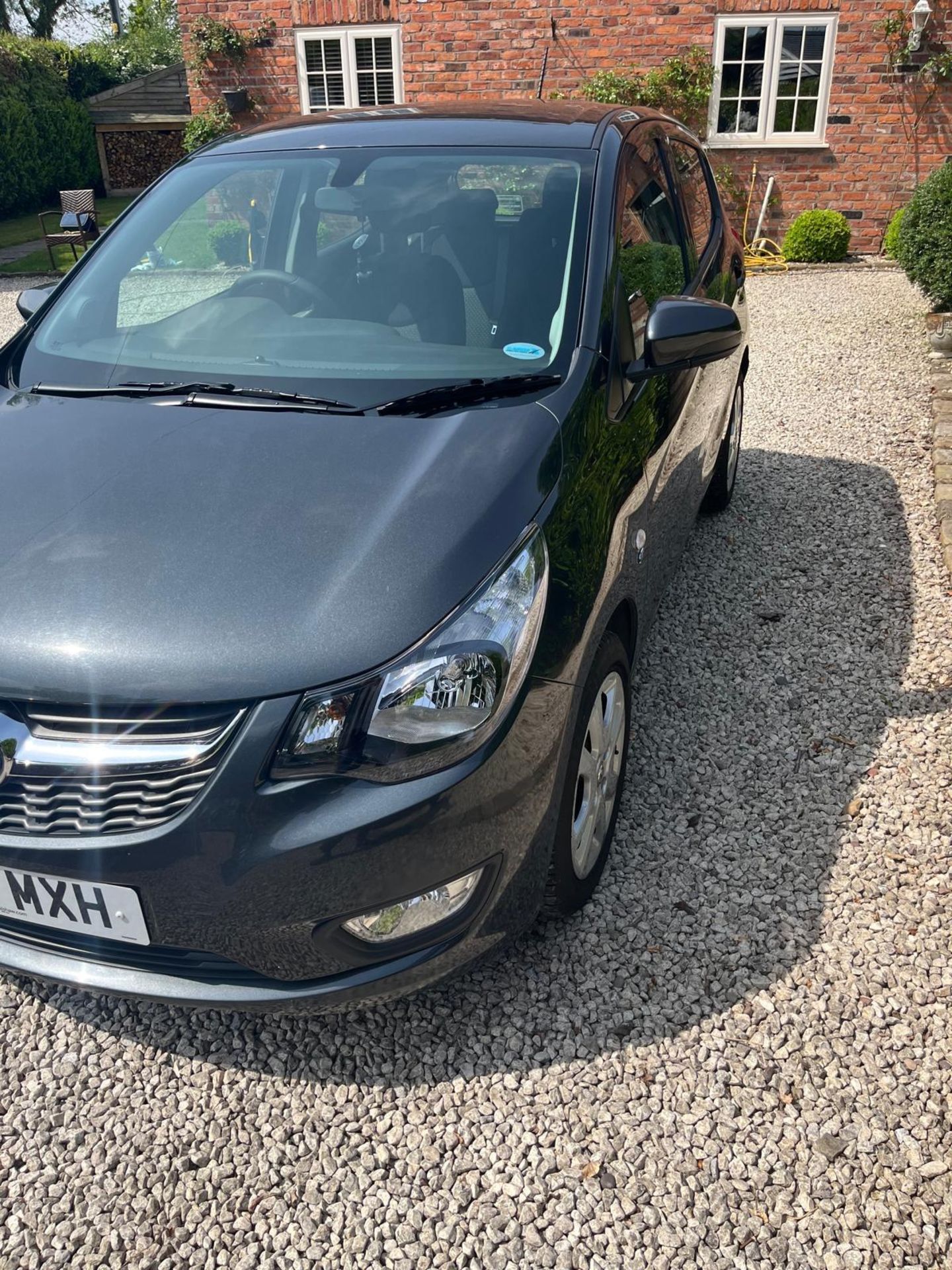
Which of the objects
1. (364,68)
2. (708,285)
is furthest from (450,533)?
(364,68)

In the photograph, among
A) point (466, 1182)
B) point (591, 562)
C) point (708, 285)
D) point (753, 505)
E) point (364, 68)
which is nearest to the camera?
point (466, 1182)

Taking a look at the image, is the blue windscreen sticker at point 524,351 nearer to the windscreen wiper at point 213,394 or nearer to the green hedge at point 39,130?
the windscreen wiper at point 213,394

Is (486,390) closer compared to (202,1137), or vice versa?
(202,1137)

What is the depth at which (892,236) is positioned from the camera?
11.1 meters

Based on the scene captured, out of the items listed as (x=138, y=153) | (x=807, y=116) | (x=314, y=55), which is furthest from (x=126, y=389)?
(x=138, y=153)

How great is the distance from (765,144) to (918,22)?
1.95 meters

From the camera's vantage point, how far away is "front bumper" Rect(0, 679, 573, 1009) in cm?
180

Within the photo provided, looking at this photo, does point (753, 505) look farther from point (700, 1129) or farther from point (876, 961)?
point (700, 1129)

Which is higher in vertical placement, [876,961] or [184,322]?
[184,322]

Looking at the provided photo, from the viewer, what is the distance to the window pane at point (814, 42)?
1193 centimetres

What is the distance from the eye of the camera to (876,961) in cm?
249

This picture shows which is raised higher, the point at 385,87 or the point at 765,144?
the point at 385,87

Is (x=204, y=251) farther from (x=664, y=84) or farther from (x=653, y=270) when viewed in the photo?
(x=664, y=84)

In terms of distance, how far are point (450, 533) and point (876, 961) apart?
59.0 inches
